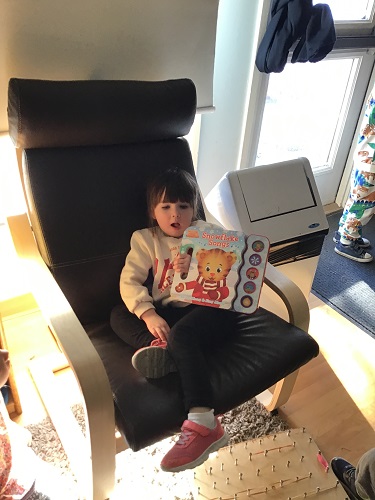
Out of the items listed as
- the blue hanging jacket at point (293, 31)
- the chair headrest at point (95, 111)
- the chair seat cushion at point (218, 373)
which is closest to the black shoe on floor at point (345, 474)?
the chair seat cushion at point (218, 373)

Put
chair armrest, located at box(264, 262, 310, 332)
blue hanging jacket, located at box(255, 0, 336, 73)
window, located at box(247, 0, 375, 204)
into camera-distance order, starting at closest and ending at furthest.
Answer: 1. chair armrest, located at box(264, 262, 310, 332)
2. blue hanging jacket, located at box(255, 0, 336, 73)
3. window, located at box(247, 0, 375, 204)

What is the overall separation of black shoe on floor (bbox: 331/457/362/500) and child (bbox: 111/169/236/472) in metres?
0.43

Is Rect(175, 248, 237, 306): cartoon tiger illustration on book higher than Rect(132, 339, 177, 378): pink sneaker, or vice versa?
Rect(175, 248, 237, 306): cartoon tiger illustration on book

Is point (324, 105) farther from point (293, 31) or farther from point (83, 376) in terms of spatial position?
point (83, 376)

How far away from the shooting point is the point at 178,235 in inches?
50.1

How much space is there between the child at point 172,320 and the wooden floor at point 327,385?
0.46m

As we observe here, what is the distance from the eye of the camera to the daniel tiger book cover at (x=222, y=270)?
118 cm

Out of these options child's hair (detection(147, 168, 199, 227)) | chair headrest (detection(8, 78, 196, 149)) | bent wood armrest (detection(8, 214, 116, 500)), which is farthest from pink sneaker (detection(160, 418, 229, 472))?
chair headrest (detection(8, 78, 196, 149))

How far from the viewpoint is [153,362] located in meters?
1.06

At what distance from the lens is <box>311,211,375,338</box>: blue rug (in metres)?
1.96

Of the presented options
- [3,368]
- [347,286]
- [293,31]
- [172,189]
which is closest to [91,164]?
[172,189]

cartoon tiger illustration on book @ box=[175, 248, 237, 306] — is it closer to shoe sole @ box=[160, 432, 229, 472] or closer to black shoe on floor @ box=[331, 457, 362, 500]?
shoe sole @ box=[160, 432, 229, 472]

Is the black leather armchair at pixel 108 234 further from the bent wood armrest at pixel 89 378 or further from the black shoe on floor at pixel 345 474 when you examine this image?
the black shoe on floor at pixel 345 474

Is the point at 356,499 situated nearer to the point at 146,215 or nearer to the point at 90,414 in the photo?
the point at 90,414
